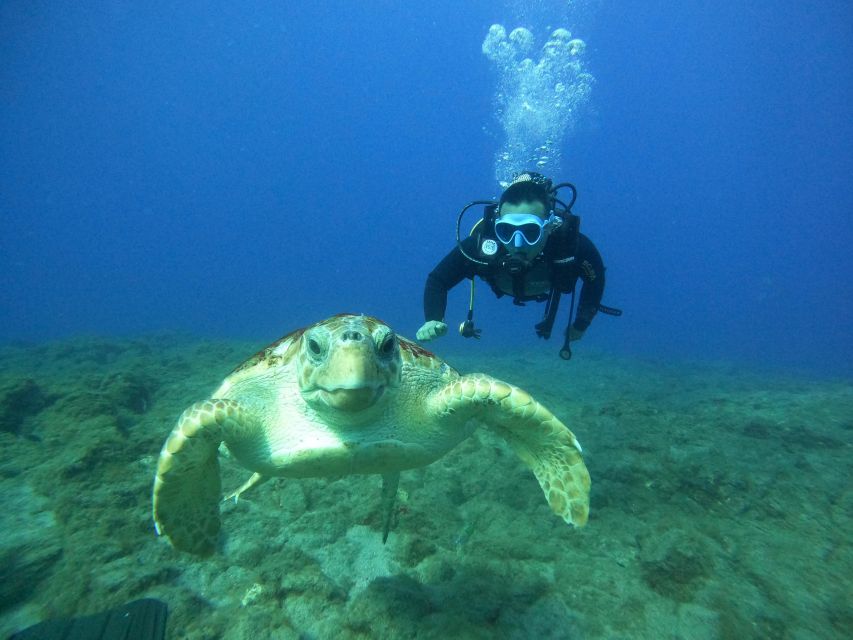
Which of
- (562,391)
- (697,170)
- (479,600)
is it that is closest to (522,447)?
(479,600)

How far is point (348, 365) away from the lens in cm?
192

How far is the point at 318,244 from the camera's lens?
142500 mm

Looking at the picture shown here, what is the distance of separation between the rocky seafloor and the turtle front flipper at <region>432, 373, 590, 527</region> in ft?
2.57

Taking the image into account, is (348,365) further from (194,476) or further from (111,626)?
(111,626)

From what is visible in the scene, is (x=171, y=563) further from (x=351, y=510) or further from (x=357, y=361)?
(x=357, y=361)

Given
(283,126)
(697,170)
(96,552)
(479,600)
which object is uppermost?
(283,126)

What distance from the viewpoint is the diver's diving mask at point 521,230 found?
5113 mm

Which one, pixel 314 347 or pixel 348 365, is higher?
pixel 314 347

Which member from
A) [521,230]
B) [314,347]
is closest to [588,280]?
[521,230]

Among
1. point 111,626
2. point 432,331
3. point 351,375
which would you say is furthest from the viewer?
point 432,331

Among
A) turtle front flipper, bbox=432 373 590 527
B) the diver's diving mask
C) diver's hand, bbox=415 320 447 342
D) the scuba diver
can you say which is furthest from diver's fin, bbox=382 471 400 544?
the diver's diving mask

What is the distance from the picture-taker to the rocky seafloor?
2.41m

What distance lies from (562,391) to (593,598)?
6.24m

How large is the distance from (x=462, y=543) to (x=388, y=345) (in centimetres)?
217
